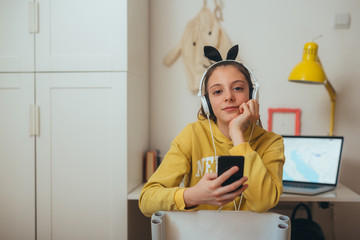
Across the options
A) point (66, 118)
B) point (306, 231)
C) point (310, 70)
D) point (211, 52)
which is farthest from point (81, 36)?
point (306, 231)

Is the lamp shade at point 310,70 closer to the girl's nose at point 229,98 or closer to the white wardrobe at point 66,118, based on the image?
the girl's nose at point 229,98

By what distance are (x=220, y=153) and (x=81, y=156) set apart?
3.05 ft

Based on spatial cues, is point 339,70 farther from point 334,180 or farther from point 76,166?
point 76,166

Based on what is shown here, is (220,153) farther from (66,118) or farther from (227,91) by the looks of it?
(66,118)

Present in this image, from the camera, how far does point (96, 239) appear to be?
176 cm

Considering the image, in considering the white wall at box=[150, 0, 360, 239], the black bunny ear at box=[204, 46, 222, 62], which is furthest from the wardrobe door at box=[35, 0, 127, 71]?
the black bunny ear at box=[204, 46, 222, 62]

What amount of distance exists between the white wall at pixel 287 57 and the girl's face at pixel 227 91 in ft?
3.40

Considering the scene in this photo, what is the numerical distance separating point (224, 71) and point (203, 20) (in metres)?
1.13

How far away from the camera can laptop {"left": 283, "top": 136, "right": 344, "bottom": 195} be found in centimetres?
180

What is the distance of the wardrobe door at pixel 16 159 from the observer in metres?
1.77

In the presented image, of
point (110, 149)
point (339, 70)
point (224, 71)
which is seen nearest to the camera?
point (224, 71)

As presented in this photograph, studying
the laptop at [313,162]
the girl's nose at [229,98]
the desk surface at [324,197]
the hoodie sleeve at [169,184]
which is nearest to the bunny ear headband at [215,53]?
the girl's nose at [229,98]

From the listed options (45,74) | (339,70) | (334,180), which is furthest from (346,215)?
(45,74)

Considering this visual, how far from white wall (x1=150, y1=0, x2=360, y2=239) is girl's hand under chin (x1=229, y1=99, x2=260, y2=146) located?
1101mm
